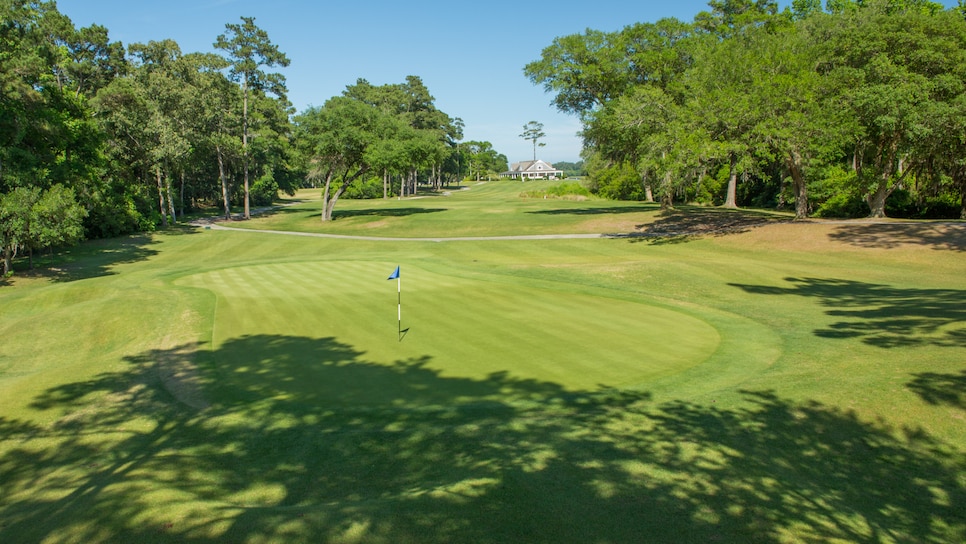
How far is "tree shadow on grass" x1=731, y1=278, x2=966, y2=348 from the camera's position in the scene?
11031mm

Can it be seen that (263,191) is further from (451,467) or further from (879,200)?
(451,467)

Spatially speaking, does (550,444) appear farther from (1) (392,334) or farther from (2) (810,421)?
(1) (392,334)

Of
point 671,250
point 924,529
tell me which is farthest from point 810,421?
point 671,250

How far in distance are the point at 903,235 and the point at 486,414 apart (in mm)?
28297

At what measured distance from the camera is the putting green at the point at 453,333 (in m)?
10.1

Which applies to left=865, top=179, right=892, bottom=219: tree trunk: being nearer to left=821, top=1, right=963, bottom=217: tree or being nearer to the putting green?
left=821, top=1, right=963, bottom=217: tree

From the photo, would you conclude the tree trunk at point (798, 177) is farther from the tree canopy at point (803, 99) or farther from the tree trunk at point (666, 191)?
the tree trunk at point (666, 191)

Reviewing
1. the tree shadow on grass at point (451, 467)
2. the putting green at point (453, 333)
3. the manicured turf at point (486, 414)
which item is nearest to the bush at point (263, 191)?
the manicured turf at point (486, 414)

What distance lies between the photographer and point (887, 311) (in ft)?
46.3

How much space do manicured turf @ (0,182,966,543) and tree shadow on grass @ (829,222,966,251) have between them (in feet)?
26.3

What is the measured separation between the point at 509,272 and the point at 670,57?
82.9ft

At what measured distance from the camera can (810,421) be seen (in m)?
7.55

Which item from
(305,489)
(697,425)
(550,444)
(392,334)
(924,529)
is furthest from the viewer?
(392,334)

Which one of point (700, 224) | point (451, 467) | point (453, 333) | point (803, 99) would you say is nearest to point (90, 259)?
point (453, 333)
